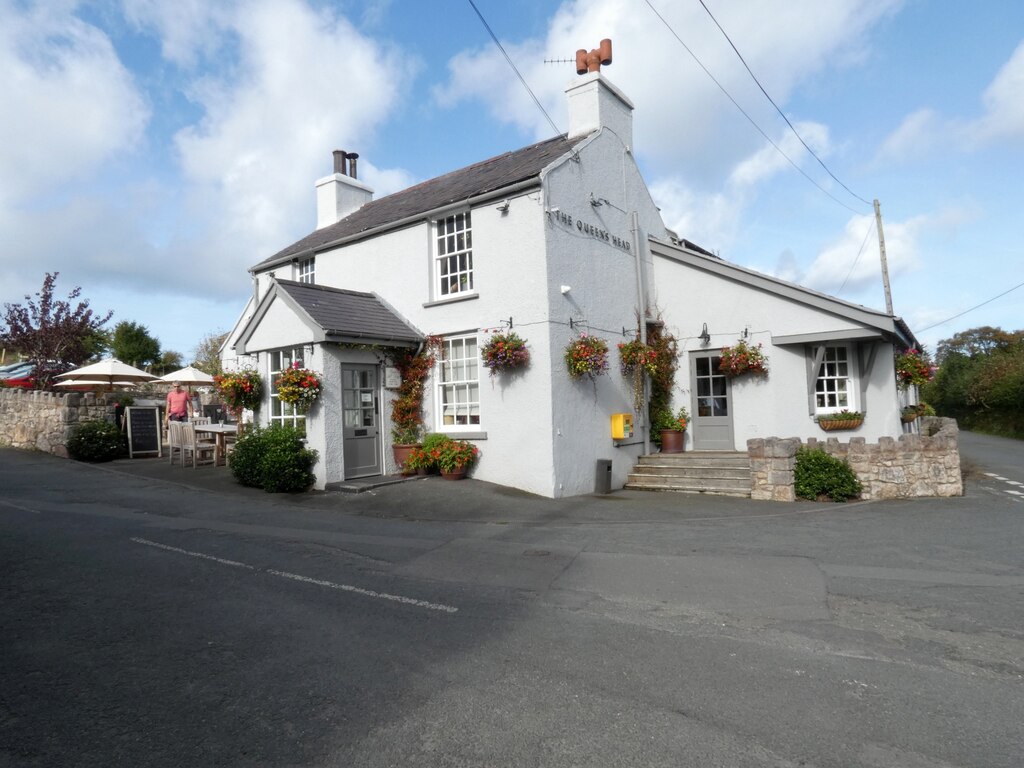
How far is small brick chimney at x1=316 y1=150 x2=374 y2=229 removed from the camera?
66.3 ft

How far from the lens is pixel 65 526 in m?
9.46

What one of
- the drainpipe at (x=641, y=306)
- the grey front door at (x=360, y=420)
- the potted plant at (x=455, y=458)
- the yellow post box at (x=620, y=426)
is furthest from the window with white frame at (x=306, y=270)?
the yellow post box at (x=620, y=426)

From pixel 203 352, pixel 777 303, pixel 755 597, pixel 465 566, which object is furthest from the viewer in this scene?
pixel 203 352

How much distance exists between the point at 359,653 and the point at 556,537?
457 centimetres

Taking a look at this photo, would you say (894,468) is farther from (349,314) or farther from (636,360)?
(349,314)

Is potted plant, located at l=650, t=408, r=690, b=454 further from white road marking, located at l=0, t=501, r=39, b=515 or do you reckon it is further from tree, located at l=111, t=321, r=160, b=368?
tree, located at l=111, t=321, r=160, b=368

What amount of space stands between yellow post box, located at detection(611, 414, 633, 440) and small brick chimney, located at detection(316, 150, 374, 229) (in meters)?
11.1

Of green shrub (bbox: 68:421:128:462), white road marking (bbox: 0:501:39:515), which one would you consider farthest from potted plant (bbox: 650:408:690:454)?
green shrub (bbox: 68:421:128:462)

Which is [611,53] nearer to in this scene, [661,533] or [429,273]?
[429,273]

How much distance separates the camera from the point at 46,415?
60.3 ft

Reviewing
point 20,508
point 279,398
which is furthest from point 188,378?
point 20,508

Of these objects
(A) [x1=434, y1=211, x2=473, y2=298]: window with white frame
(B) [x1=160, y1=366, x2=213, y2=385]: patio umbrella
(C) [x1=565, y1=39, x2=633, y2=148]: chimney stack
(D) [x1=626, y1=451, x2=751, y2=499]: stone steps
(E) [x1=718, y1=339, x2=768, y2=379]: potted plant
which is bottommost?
(D) [x1=626, y1=451, x2=751, y2=499]: stone steps

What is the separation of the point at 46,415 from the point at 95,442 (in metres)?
2.43

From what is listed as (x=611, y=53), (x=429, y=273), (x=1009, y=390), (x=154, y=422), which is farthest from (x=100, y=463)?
(x=1009, y=390)
